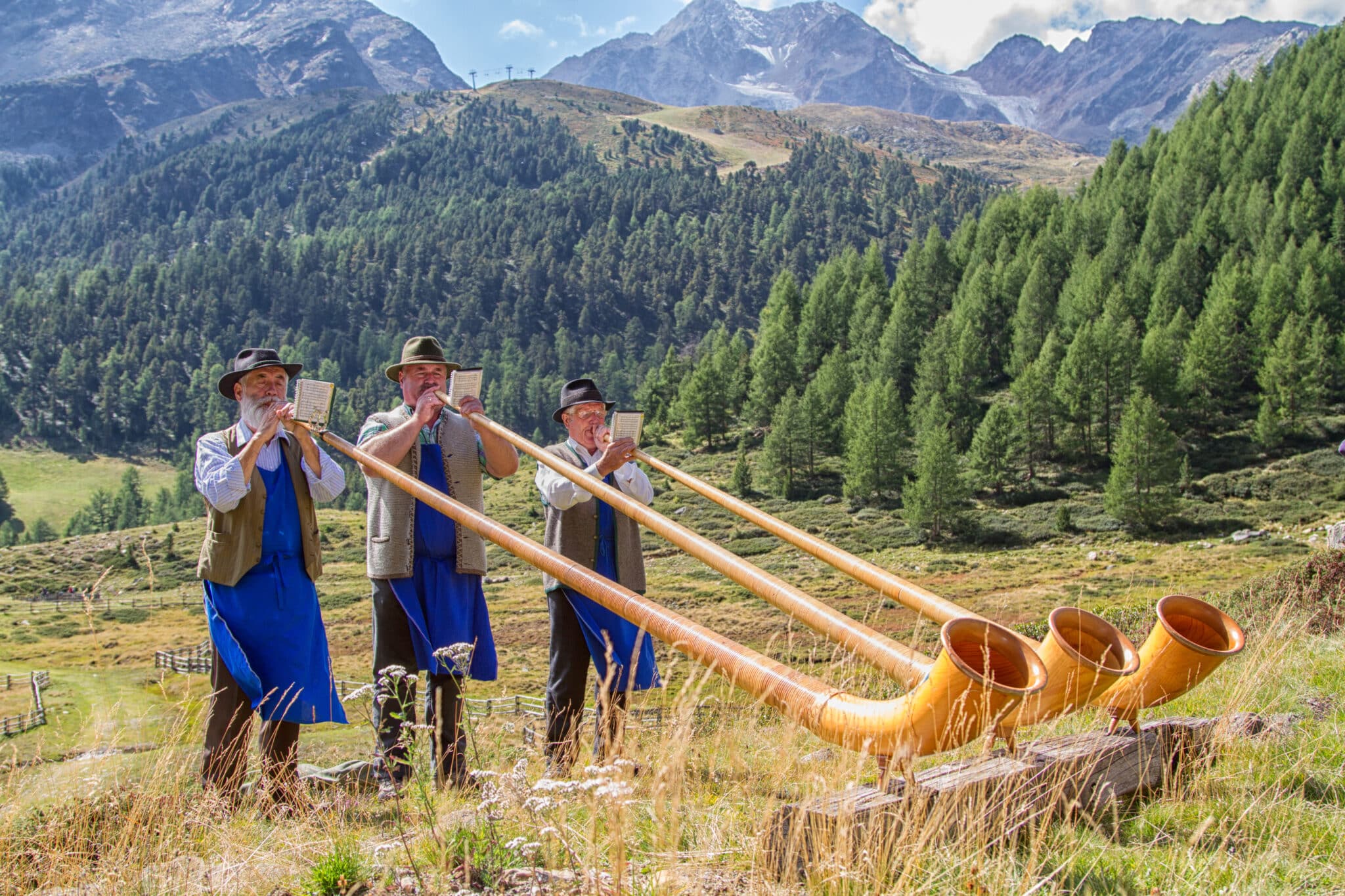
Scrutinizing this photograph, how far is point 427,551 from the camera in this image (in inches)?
183

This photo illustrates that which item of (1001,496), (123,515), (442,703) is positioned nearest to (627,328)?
(123,515)

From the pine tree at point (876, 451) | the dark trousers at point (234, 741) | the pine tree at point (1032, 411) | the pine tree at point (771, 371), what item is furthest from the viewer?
the pine tree at point (771, 371)

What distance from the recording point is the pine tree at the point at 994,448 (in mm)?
61000

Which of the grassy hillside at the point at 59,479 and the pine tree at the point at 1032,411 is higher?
the pine tree at the point at 1032,411

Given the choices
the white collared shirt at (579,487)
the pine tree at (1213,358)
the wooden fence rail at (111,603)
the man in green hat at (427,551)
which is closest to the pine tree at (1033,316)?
the pine tree at (1213,358)

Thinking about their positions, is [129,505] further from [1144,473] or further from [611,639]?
[611,639]

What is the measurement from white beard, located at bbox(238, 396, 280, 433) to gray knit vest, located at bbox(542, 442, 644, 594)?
131cm

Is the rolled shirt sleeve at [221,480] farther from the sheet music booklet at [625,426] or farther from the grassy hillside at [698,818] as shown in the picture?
the sheet music booklet at [625,426]

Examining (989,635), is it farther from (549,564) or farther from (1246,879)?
(549,564)

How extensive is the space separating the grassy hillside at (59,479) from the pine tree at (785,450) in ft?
254

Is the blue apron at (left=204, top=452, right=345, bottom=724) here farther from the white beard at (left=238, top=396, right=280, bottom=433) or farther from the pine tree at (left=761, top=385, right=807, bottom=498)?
the pine tree at (left=761, top=385, right=807, bottom=498)

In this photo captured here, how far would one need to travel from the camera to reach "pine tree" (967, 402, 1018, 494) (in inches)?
2402

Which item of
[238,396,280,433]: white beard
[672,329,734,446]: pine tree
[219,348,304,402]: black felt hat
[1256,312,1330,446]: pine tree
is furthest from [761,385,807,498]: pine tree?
[238,396,280,433]: white beard

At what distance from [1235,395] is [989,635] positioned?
234ft
